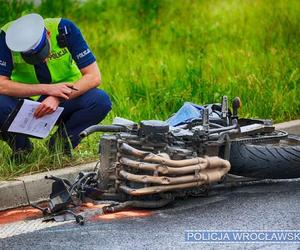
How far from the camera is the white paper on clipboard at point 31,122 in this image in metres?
6.08

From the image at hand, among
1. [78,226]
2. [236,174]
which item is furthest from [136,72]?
[78,226]

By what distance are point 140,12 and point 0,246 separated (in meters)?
7.88

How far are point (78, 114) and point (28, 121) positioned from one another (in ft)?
1.50

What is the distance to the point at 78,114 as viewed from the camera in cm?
646

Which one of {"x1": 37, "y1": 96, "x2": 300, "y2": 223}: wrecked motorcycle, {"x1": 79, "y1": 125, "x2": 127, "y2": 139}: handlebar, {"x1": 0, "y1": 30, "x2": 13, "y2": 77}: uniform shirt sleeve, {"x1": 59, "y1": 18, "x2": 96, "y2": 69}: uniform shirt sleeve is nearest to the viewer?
{"x1": 37, "y1": 96, "x2": 300, "y2": 223}: wrecked motorcycle

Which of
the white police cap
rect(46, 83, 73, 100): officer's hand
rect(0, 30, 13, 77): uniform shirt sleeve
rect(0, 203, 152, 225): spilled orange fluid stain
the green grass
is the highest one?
the white police cap

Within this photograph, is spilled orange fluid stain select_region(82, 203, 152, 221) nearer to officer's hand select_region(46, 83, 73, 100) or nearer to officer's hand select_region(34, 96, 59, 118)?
officer's hand select_region(34, 96, 59, 118)

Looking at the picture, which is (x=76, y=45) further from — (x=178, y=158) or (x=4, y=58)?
(x=178, y=158)

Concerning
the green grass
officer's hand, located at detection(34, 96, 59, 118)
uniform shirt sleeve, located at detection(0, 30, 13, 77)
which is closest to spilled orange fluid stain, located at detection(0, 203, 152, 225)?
the green grass

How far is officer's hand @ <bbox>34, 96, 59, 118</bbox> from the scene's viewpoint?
611 cm

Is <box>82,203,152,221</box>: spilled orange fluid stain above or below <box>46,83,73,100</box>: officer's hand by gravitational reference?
below

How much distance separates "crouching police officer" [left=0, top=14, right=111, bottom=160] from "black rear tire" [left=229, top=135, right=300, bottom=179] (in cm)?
114

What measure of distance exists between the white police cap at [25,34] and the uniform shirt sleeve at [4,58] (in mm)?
93

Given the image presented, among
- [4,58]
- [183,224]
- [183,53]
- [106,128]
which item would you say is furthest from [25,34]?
[183,53]
